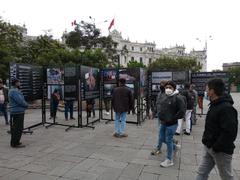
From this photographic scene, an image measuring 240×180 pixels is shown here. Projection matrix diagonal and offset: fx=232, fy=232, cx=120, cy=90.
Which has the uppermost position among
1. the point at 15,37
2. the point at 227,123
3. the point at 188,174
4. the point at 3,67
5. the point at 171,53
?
the point at 171,53

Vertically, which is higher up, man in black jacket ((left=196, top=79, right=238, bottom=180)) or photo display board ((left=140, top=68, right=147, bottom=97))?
photo display board ((left=140, top=68, right=147, bottom=97))

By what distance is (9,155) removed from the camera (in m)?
5.30

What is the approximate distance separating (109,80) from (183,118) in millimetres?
4383

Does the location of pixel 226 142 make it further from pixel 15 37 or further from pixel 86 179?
pixel 15 37

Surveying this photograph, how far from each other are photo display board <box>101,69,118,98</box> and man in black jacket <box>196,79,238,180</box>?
21.9 feet

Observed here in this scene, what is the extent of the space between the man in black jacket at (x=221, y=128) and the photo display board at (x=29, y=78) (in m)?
6.35

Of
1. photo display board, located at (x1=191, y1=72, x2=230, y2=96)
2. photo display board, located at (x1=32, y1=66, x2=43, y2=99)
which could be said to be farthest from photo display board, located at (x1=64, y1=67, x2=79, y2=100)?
photo display board, located at (x1=191, y1=72, x2=230, y2=96)

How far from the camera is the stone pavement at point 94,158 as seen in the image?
421 cm

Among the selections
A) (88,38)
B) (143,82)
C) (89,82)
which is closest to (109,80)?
(89,82)

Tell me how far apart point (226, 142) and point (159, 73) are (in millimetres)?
8084

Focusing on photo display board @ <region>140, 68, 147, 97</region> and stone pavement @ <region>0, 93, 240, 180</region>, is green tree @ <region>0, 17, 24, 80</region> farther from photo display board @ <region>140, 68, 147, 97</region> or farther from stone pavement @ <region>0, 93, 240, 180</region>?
photo display board @ <region>140, 68, 147, 97</region>

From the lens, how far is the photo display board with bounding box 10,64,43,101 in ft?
24.4

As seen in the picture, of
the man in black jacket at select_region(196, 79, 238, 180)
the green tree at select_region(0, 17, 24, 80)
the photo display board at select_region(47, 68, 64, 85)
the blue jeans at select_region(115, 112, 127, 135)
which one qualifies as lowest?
the blue jeans at select_region(115, 112, 127, 135)

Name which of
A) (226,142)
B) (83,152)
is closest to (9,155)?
(83,152)
